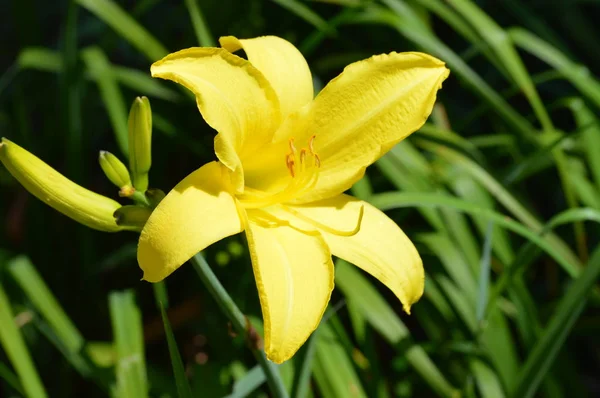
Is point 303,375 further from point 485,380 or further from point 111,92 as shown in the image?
point 111,92

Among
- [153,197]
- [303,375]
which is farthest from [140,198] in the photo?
[303,375]

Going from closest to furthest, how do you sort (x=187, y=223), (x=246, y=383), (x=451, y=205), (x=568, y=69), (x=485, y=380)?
(x=187, y=223) → (x=246, y=383) → (x=451, y=205) → (x=485, y=380) → (x=568, y=69)

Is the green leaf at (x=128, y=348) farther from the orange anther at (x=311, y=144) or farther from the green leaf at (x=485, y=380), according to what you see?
the green leaf at (x=485, y=380)

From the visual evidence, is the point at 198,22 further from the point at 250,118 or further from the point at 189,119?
the point at 250,118

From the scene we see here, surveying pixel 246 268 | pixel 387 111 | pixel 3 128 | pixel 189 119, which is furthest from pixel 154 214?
pixel 3 128

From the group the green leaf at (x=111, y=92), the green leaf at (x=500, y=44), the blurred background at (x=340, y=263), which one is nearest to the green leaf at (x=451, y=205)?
the blurred background at (x=340, y=263)

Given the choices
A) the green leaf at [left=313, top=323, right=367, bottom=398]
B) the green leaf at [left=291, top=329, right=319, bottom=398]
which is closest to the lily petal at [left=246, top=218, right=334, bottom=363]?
the green leaf at [left=291, top=329, right=319, bottom=398]

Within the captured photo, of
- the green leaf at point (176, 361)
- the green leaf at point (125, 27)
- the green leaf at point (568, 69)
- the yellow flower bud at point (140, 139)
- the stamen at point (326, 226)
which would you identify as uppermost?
the green leaf at point (125, 27)
